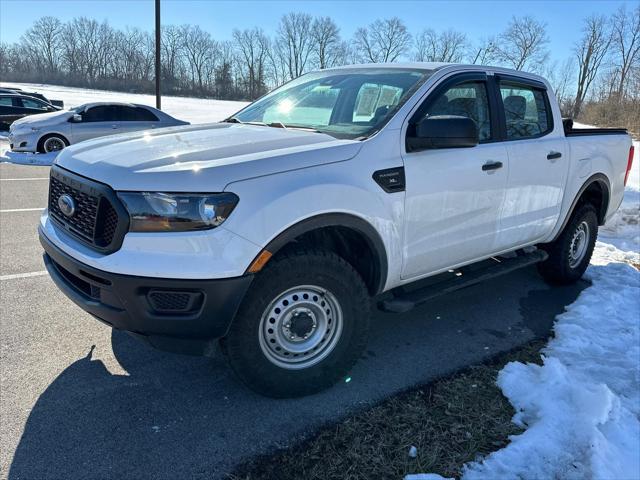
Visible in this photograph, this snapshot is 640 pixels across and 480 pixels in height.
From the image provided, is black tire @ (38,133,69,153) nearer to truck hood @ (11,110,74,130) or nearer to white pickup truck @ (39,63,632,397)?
truck hood @ (11,110,74,130)

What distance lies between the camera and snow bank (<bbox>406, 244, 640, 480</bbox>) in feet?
7.91

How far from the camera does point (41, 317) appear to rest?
3.84 m

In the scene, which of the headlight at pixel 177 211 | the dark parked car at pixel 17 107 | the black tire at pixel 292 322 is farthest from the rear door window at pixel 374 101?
the dark parked car at pixel 17 107

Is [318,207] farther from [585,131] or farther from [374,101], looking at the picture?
[585,131]

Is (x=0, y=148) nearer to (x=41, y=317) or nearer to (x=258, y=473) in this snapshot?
(x=41, y=317)

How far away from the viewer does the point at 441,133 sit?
3021 mm

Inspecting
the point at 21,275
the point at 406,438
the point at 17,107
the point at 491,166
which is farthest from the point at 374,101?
the point at 17,107

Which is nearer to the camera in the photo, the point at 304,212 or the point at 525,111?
the point at 304,212

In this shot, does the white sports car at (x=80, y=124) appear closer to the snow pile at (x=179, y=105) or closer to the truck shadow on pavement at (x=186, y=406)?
the truck shadow on pavement at (x=186, y=406)

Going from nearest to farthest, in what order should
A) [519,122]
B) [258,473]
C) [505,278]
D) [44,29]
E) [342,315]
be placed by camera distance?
[258,473], [342,315], [519,122], [505,278], [44,29]

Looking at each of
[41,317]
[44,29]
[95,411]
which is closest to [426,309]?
[95,411]

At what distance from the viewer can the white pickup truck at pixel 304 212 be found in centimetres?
238

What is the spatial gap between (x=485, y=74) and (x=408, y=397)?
2.49 meters

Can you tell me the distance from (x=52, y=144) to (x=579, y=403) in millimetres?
13977
